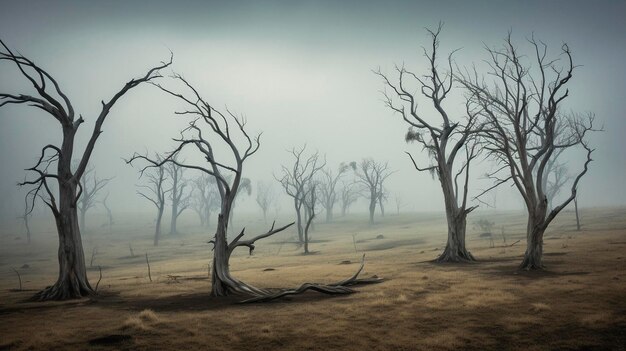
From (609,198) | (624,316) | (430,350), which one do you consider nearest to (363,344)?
(430,350)

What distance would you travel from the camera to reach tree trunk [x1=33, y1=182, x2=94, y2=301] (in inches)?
468

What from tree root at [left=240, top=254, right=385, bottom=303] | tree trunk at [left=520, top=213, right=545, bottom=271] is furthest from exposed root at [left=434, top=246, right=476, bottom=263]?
tree root at [left=240, top=254, right=385, bottom=303]

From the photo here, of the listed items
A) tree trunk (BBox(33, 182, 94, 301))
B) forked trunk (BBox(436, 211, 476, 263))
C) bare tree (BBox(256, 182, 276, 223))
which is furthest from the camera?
bare tree (BBox(256, 182, 276, 223))

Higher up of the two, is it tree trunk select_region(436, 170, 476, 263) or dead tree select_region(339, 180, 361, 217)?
dead tree select_region(339, 180, 361, 217)

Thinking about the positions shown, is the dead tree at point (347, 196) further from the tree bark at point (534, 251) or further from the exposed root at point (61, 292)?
the exposed root at point (61, 292)

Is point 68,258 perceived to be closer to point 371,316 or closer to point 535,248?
point 371,316

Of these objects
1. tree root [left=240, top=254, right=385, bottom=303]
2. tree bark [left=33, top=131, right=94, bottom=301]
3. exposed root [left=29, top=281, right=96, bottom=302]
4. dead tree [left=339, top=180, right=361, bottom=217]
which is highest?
dead tree [left=339, top=180, right=361, bottom=217]

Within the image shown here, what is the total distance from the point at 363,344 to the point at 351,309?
2488 mm

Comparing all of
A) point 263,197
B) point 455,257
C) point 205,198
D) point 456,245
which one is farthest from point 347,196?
point 455,257

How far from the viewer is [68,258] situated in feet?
40.2

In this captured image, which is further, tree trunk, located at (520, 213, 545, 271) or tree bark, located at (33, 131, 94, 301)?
tree trunk, located at (520, 213, 545, 271)

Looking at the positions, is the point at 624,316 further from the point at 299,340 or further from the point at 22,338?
the point at 22,338

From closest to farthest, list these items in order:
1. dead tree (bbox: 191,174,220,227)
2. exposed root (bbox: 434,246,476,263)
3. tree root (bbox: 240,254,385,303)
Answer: tree root (bbox: 240,254,385,303) → exposed root (bbox: 434,246,476,263) → dead tree (bbox: 191,174,220,227)

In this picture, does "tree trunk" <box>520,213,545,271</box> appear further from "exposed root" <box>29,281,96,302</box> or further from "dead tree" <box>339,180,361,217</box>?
"dead tree" <box>339,180,361,217</box>
